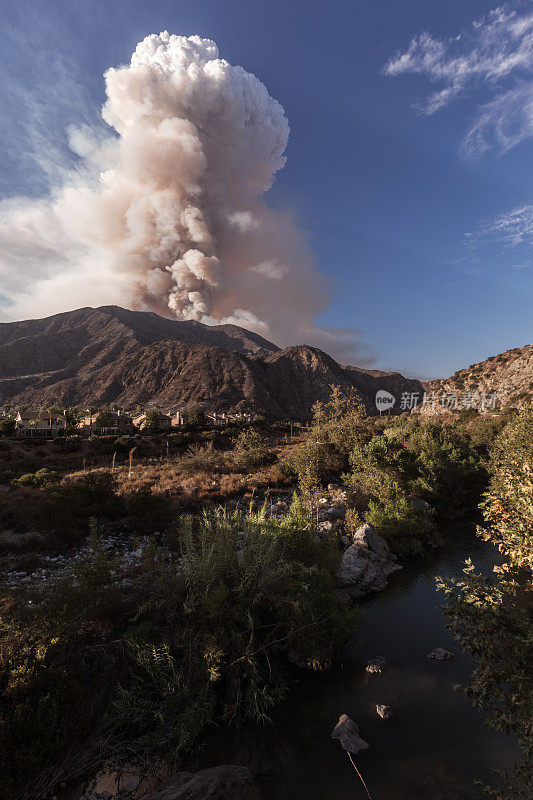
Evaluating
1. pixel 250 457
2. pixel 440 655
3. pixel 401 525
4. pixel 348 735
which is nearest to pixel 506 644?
pixel 348 735

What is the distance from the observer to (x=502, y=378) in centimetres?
8206

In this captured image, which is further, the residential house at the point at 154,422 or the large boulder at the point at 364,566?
the residential house at the point at 154,422

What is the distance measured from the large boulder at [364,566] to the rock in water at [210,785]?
20.2 feet

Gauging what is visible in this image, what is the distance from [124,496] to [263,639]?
1319 centimetres

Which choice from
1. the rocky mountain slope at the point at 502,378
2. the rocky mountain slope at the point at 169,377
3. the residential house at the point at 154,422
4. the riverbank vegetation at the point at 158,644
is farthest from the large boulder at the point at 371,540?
the rocky mountain slope at the point at 169,377

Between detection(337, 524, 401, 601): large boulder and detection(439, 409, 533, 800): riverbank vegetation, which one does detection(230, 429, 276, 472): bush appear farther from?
detection(439, 409, 533, 800): riverbank vegetation

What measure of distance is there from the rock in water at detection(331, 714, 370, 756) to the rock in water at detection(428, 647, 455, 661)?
3.39 m

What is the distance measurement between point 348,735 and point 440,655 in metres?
3.90

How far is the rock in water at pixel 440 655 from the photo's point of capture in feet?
29.4

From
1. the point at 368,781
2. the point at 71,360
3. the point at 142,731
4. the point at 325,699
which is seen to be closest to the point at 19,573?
the point at 142,731

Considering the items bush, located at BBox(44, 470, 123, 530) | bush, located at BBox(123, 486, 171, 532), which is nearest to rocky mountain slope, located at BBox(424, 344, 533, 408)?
bush, located at BBox(123, 486, 171, 532)

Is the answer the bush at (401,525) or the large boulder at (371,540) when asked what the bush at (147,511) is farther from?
the bush at (401,525)

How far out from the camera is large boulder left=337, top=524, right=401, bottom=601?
12.1m

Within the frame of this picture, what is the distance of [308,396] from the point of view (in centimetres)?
17000
